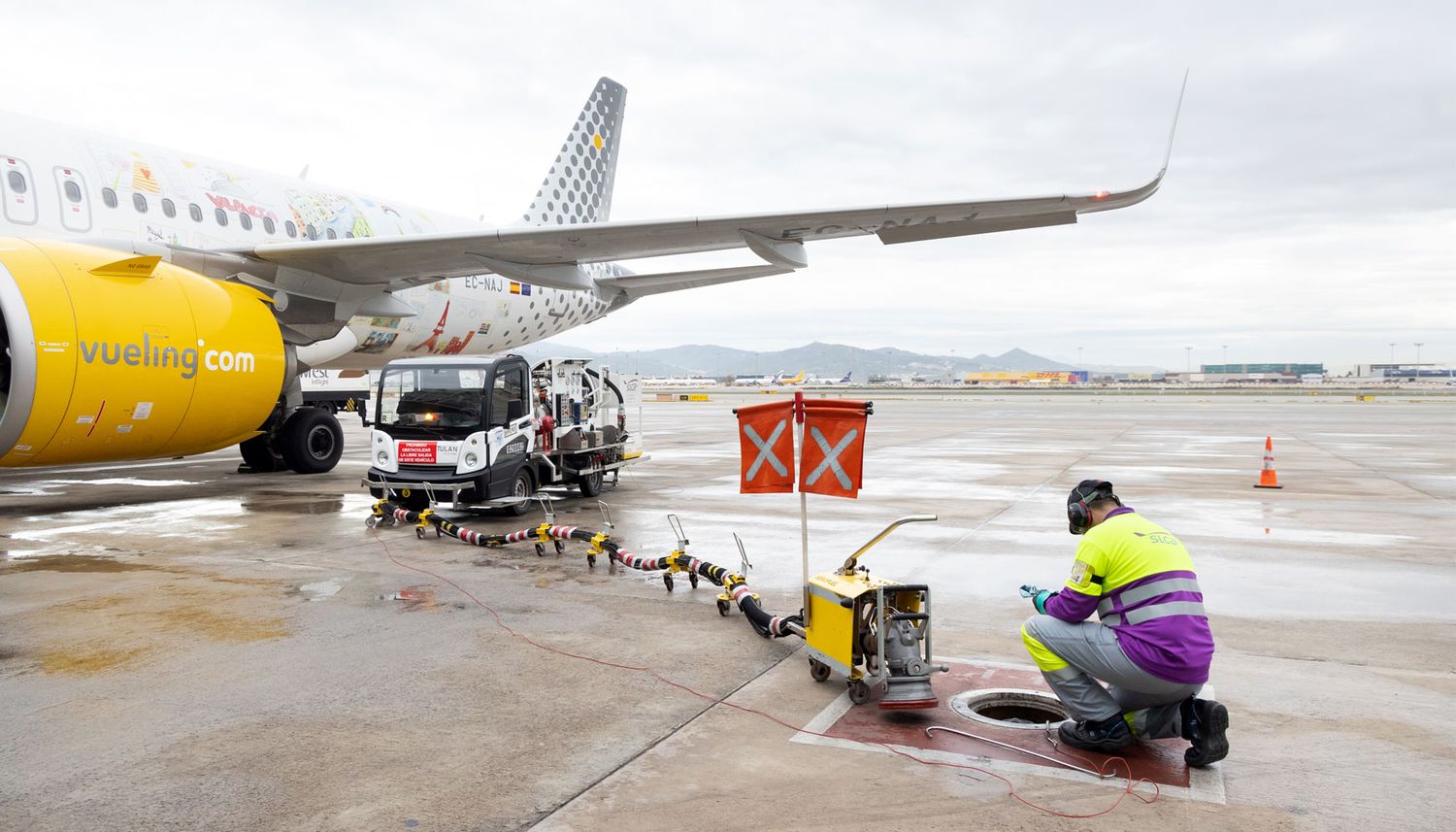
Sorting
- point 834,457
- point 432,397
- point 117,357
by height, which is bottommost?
point 834,457

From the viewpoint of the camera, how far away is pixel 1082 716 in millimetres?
4543

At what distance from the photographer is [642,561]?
8172 mm

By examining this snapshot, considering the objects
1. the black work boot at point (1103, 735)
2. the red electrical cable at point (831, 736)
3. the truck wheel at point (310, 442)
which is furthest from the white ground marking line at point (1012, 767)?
the truck wheel at point (310, 442)

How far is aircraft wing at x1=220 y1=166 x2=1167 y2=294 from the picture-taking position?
10.5m

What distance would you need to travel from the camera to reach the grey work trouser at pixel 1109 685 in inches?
173

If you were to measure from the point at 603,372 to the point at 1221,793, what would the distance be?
37.7ft

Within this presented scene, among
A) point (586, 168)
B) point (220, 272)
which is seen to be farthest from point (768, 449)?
point (586, 168)

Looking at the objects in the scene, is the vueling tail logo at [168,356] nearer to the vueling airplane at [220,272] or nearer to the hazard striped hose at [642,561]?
the vueling airplane at [220,272]

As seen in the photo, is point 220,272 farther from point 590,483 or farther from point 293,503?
point 590,483

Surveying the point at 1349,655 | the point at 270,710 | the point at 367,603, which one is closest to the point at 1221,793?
the point at 1349,655

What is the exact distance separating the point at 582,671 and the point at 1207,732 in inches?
129

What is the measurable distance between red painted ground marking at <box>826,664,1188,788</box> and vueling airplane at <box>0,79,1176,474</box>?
A: 640 centimetres

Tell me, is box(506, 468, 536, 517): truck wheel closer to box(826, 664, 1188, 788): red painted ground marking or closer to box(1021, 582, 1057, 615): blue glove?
box(826, 664, 1188, 788): red painted ground marking

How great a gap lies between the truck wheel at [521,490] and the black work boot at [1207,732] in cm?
864
